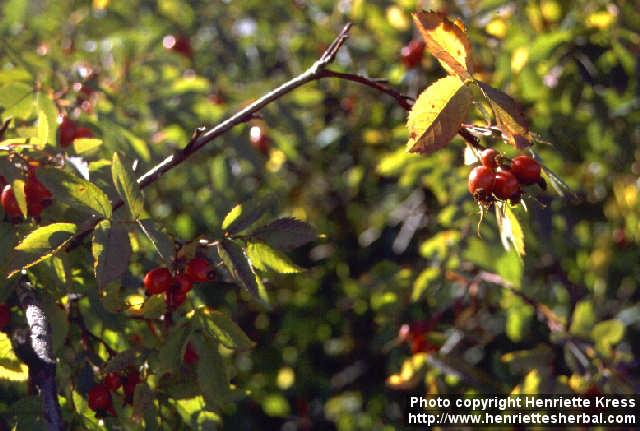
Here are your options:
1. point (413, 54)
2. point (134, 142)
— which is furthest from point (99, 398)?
point (413, 54)

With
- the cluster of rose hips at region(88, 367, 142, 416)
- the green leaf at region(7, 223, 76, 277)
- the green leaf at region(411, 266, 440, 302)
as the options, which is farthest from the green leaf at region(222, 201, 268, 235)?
the green leaf at region(411, 266, 440, 302)

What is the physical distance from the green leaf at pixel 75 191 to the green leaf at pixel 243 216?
21cm

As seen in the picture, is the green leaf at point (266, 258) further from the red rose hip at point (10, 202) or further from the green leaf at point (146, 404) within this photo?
the red rose hip at point (10, 202)

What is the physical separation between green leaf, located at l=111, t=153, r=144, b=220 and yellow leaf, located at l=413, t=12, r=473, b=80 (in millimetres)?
548

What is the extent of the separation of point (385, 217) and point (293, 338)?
28.2 inches

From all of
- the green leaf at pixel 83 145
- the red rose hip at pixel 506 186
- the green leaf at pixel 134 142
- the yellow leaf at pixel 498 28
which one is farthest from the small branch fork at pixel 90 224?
the yellow leaf at pixel 498 28

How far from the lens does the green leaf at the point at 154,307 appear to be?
4.36ft

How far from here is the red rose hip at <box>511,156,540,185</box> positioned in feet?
3.98

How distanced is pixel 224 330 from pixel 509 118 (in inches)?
24.6

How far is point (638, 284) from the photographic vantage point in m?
2.88

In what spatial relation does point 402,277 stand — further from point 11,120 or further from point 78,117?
point 11,120

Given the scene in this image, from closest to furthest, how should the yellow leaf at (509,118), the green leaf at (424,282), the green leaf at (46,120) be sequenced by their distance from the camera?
the yellow leaf at (509,118)
the green leaf at (46,120)
the green leaf at (424,282)

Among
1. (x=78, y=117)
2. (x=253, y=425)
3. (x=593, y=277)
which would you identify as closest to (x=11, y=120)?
(x=78, y=117)

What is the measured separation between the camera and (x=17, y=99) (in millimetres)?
1641
